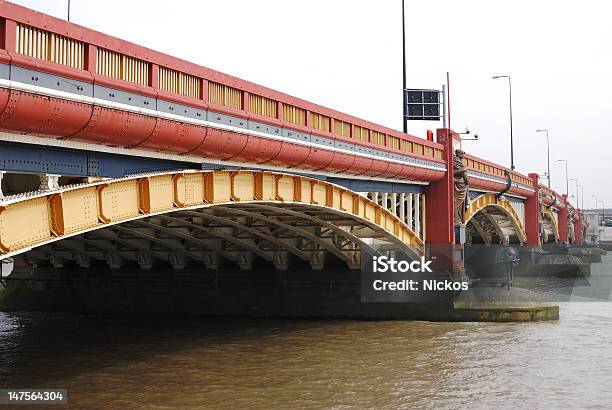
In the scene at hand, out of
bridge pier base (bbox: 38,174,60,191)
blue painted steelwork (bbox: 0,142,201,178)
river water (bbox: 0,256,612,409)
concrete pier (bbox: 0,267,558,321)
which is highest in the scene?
blue painted steelwork (bbox: 0,142,201,178)

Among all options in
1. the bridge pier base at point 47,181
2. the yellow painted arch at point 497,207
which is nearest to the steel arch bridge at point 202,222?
the bridge pier base at point 47,181

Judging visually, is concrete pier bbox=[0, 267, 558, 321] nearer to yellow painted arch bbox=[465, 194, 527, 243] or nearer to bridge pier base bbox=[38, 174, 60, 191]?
yellow painted arch bbox=[465, 194, 527, 243]

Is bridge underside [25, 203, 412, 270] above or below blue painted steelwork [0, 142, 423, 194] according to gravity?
below

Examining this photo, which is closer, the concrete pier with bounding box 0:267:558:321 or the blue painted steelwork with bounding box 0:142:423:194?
the blue painted steelwork with bounding box 0:142:423:194

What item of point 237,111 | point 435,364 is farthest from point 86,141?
point 435,364

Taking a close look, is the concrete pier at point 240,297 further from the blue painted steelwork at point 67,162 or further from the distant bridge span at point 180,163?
the blue painted steelwork at point 67,162

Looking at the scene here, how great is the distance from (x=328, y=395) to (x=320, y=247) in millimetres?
13911

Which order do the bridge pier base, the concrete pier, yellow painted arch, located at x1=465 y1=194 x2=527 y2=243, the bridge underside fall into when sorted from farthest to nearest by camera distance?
yellow painted arch, located at x1=465 y1=194 x2=527 y2=243, the concrete pier, the bridge underside, the bridge pier base

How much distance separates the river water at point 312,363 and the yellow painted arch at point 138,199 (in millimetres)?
4926

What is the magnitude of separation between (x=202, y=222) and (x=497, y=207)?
29.9 metres

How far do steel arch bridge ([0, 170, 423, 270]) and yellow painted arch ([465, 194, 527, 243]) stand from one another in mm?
10056

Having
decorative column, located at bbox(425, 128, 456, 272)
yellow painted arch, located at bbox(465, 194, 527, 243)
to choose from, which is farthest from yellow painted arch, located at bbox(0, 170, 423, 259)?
yellow painted arch, located at bbox(465, 194, 527, 243)

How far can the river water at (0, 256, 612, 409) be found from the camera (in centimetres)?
1919

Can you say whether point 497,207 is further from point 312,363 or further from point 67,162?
point 67,162
